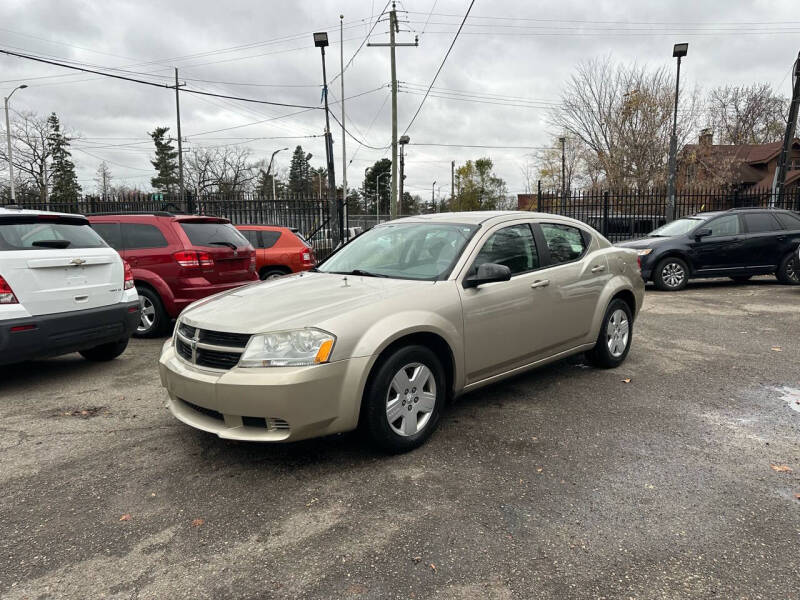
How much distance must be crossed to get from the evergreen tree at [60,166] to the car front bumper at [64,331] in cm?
5238

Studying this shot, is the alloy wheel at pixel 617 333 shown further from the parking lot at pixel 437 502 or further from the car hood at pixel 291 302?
the car hood at pixel 291 302

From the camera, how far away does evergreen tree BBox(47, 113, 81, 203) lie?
50312mm

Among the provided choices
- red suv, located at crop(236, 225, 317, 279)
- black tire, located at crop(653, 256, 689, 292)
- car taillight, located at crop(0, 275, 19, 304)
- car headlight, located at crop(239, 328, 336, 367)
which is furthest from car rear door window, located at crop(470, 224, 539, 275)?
black tire, located at crop(653, 256, 689, 292)

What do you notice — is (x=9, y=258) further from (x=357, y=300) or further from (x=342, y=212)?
(x=342, y=212)

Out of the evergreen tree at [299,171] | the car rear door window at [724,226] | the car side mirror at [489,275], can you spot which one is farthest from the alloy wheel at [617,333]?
the evergreen tree at [299,171]

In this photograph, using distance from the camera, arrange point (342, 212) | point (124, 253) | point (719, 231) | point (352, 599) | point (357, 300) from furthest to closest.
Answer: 1. point (342, 212)
2. point (719, 231)
3. point (124, 253)
4. point (357, 300)
5. point (352, 599)

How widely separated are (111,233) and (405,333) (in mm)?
5714

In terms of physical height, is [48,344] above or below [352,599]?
above

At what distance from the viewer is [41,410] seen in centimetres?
457

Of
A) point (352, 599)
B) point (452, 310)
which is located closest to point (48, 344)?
point (452, 310)

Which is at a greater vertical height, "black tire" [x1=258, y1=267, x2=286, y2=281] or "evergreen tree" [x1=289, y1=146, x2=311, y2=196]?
"evergreen tree" [x1=289, y1=146, x2=311, y2=196]

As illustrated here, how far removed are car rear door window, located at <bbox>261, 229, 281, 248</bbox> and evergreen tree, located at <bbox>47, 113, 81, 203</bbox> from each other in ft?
158

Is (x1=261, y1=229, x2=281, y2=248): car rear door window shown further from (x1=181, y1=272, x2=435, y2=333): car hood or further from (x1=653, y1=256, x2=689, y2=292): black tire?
(x1=653, y1=256, x2=689, y2=292): black tire

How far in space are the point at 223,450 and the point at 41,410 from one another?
2046mm
